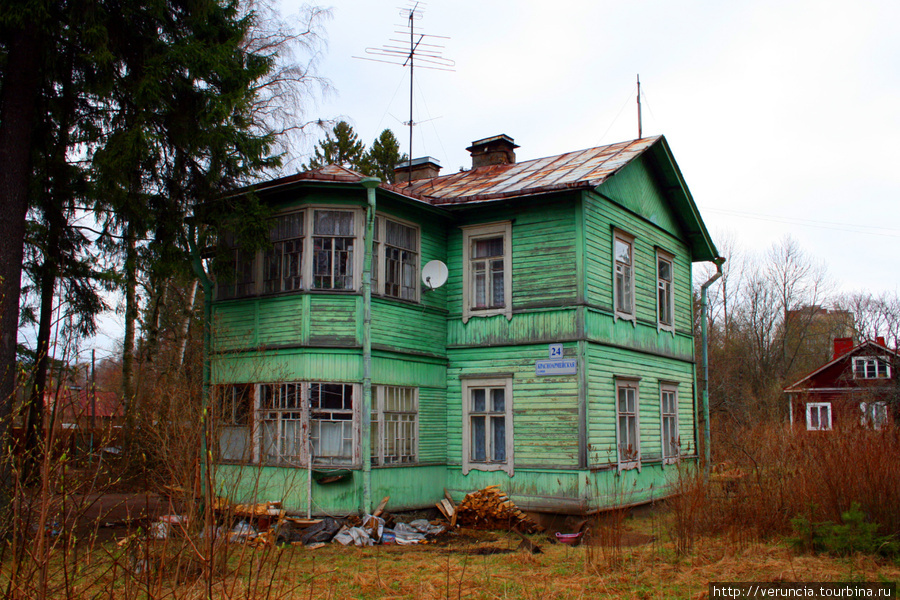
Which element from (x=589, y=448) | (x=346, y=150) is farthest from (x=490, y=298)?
(x=346, y=150)

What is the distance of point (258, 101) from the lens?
18.4 metres

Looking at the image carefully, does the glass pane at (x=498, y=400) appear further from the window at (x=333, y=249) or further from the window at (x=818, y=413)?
the window at (x=818, y=413)

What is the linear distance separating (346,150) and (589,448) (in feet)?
66.6

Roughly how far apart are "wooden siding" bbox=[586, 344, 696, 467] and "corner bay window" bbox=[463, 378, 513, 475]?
1.45 m

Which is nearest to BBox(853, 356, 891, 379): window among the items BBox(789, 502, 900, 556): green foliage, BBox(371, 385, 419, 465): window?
BBox(371, 385, 419, 465): window

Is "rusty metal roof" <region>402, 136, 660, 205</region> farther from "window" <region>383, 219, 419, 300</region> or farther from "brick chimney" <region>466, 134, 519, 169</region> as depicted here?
"window" <region>383, 219, 419, 300</region>

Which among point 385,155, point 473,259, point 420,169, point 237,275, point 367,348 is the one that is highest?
point 385,155

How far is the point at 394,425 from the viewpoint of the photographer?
41.3 feet

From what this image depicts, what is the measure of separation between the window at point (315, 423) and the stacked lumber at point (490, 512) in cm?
212

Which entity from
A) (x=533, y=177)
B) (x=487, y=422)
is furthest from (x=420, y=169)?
(x=487, y=422)

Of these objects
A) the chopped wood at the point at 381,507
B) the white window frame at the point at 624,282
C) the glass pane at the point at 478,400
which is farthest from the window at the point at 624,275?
the chopped wood at the point at 381,507

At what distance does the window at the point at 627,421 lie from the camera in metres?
13.3

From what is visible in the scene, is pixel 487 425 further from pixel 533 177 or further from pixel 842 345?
pixel 842 345

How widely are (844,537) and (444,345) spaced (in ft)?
24.0
